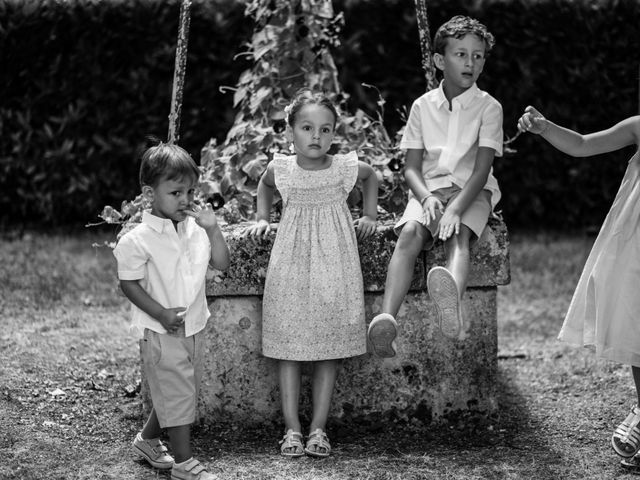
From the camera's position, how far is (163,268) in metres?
3.32

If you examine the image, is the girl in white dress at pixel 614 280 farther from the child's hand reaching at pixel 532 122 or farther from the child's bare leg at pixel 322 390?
the child's bare leg at pixel 322 390

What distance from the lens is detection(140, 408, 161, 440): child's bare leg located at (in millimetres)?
3539

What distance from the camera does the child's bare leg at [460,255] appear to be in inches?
143

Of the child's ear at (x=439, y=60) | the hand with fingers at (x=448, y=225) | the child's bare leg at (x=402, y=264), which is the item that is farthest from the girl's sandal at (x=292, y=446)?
the child's ear at (x=439, y=60)

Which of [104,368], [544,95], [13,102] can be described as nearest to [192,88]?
[13,102]

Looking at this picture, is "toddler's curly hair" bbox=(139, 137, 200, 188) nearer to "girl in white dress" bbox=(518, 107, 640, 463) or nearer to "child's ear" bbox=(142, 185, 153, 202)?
"child's ear" bbox=(142, 185, 153, 202)

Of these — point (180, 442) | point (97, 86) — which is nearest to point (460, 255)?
point (180, 442)

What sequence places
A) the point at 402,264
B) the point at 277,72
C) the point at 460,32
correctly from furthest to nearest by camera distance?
the point at 277,72, the point at 460,32, the point at 402,264

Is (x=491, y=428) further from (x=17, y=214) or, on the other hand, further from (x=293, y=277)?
(x=17, y=214)

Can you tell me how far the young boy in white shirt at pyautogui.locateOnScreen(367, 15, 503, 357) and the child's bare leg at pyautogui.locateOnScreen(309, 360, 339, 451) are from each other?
0.34 meters

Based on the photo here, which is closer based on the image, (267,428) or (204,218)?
(204,218)

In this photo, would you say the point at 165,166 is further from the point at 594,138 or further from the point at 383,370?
the point at 594,138

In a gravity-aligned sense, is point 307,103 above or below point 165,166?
above

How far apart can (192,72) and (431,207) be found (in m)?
3.95
